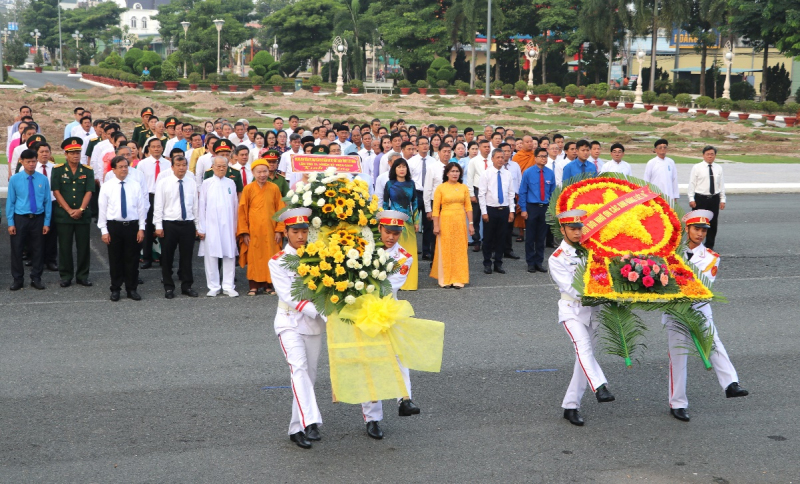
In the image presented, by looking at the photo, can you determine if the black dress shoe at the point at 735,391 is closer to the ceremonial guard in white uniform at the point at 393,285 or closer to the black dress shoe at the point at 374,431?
the ceremonial guard in white uniform at the point at 393,285

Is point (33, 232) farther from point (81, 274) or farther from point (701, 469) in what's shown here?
point (701, 469)

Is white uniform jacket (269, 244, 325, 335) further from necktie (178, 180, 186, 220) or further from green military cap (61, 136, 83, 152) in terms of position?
green military cap (61, 136, 83, 152)

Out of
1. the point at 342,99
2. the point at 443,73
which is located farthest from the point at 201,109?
the point at 443,73

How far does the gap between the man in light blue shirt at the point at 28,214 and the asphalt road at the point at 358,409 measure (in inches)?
24.9

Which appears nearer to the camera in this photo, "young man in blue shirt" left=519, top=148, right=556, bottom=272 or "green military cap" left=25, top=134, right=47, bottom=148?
"green military cap" left=25, top=134, right=47, bottom=148

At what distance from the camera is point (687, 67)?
82.2 m

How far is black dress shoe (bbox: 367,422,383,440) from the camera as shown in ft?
21.5

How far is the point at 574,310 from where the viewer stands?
6875 mm

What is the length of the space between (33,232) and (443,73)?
5648cm

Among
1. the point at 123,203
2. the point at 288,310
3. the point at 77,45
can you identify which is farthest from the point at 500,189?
the point at 77,45

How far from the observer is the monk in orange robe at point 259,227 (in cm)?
1150

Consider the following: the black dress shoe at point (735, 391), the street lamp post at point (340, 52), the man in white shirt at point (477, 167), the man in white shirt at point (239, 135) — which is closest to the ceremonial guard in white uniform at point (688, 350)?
the black dress shoe at point (735, 391)

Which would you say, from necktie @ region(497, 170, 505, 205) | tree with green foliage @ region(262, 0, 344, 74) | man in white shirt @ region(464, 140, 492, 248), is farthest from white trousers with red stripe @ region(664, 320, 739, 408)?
tree with green foliage @ region(262, 0, 344, 74)

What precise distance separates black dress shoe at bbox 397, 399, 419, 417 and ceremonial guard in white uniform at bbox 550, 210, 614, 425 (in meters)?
1.17
